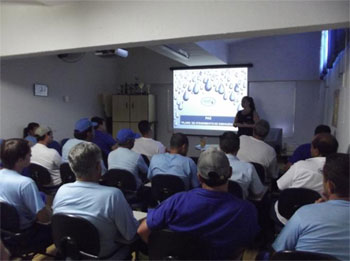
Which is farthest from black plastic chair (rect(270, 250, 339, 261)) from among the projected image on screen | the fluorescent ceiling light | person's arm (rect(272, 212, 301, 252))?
the projected image on screen

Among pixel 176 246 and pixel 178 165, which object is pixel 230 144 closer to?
pixel 178 165

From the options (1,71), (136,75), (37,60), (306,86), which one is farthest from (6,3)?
(306,86)

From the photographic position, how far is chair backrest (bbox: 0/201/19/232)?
1.81 meters

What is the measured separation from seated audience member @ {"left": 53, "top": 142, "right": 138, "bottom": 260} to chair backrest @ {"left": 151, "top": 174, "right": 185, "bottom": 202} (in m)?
0.82

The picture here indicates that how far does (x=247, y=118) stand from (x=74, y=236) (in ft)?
12.7

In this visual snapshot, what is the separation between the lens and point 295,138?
6.27m

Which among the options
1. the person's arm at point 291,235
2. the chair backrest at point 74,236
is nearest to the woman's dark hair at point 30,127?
the chair backrest at point 74,236

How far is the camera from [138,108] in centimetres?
720

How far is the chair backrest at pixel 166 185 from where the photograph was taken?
252cm

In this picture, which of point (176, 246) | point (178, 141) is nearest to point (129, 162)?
point (178, 141)

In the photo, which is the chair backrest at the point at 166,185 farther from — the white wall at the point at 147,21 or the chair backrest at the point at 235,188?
the white wall at the point at 147,21

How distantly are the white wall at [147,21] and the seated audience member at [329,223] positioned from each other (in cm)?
141

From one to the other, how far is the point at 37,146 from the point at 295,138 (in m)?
5.34

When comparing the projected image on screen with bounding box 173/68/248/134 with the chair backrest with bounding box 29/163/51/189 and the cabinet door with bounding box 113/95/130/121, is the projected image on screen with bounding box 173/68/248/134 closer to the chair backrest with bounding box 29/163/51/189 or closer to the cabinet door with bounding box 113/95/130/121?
the cabinet door with bounding box 113/95/130/121
